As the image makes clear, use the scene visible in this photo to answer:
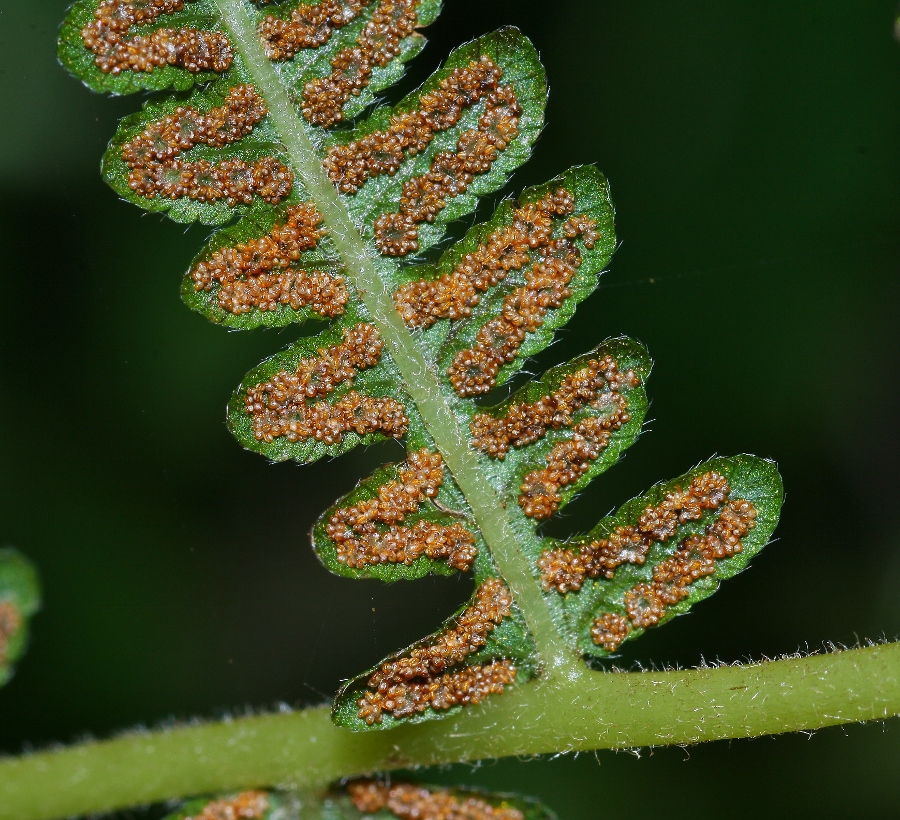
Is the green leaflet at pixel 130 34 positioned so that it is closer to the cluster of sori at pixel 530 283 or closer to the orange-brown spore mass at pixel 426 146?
the orange-brown spore mass at pixel 426 146

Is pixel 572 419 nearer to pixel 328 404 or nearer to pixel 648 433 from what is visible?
pixel 328 404

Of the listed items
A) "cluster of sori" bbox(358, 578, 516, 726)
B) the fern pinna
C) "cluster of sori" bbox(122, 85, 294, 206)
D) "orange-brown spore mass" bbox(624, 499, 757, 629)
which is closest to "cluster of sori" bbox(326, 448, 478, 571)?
the fern pinna

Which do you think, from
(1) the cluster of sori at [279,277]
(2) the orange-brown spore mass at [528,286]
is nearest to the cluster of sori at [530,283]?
(2) the orange-brown spore mass at [528,286]

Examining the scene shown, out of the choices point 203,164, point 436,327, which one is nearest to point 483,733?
point 436,327

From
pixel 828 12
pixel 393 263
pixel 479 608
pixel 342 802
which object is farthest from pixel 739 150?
pixel 342 802

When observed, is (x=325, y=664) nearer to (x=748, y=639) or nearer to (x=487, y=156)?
(x=748, y=639)

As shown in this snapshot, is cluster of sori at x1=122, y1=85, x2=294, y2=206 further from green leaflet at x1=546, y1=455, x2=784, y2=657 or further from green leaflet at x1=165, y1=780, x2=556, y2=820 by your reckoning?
green leaflet at x1=165, y1=780, x2=556, y2=820
